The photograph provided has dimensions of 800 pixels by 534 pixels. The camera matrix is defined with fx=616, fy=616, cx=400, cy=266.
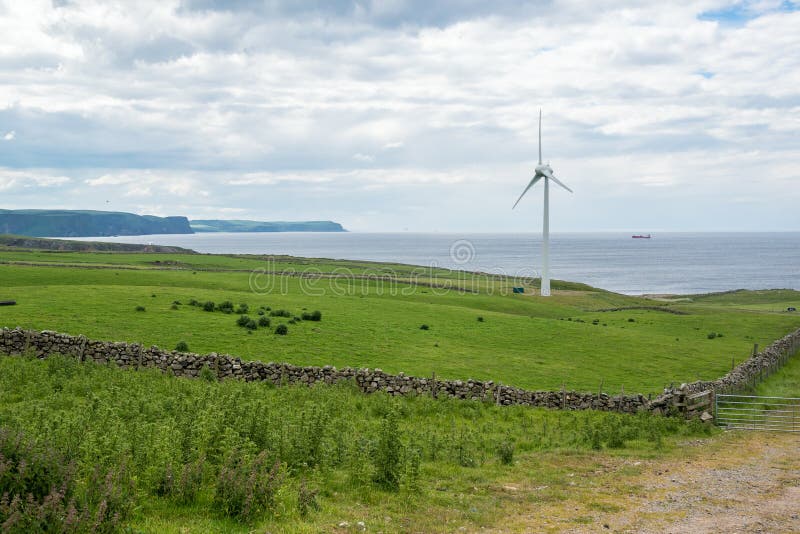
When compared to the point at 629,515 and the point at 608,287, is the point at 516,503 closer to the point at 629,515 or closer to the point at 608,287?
the point at 629,515

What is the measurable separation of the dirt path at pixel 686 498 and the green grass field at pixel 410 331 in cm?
1501

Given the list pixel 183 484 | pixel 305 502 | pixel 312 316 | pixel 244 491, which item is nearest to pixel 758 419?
pixel 305 502

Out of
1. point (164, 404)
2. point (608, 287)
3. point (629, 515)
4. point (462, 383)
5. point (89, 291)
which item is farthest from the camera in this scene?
point (608, 287)

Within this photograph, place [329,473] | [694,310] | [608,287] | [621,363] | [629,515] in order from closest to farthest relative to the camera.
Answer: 1. [629,515]
2. [329,473]
3. [621,363]
4. [694,310]
5. [608,287]

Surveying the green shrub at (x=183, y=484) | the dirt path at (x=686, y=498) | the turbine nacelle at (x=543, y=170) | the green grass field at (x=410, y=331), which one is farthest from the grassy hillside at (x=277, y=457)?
the turbine nacelle at (x=543, y=170)

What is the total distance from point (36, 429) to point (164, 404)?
Answer: 16.9ft

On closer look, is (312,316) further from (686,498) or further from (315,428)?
(686,498)

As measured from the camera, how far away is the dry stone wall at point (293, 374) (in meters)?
26.6

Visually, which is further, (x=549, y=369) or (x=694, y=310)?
(x=694, y=310)

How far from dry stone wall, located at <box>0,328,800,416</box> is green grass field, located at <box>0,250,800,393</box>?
15.4 ft

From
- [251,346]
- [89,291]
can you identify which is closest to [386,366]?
[251,346]

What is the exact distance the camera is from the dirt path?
474 inches

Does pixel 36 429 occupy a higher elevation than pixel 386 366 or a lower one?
higher

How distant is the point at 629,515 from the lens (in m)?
12.6
